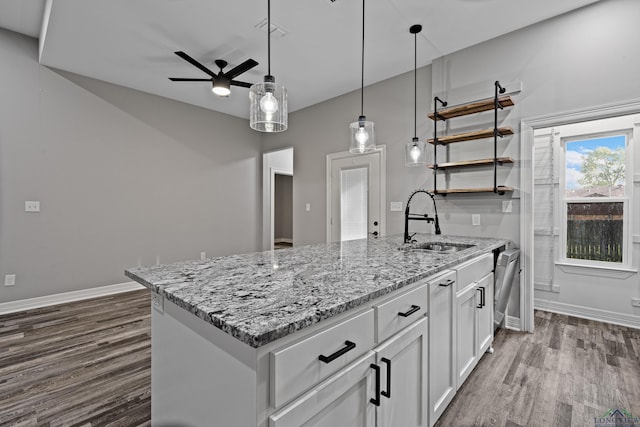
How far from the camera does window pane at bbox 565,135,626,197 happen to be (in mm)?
3219

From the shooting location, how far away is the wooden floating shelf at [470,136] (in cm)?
282

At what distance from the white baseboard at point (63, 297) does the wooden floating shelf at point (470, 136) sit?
4.43 metres

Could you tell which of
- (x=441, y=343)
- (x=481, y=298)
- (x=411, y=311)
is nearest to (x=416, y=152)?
(x=481, y=298)

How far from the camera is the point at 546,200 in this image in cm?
357

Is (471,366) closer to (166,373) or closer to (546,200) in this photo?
(166,373)

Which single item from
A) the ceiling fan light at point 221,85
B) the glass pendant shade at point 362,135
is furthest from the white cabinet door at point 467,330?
the ceiling fan light at point 221,85

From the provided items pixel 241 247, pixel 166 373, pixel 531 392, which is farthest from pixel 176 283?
pixel 241 247

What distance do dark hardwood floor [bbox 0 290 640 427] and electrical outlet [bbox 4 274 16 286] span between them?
429 mm

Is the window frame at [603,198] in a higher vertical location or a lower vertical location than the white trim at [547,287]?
higher

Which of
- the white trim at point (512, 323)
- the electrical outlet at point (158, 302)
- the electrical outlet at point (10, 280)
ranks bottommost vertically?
the white trim at point (512, 323)

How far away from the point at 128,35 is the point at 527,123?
3.99m

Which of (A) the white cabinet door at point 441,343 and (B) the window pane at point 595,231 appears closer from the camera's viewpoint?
(A) the white cabinet door at point 441,343

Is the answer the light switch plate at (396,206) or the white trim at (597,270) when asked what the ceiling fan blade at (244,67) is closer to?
the light switch plate at (396,206)

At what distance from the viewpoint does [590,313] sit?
319cm
